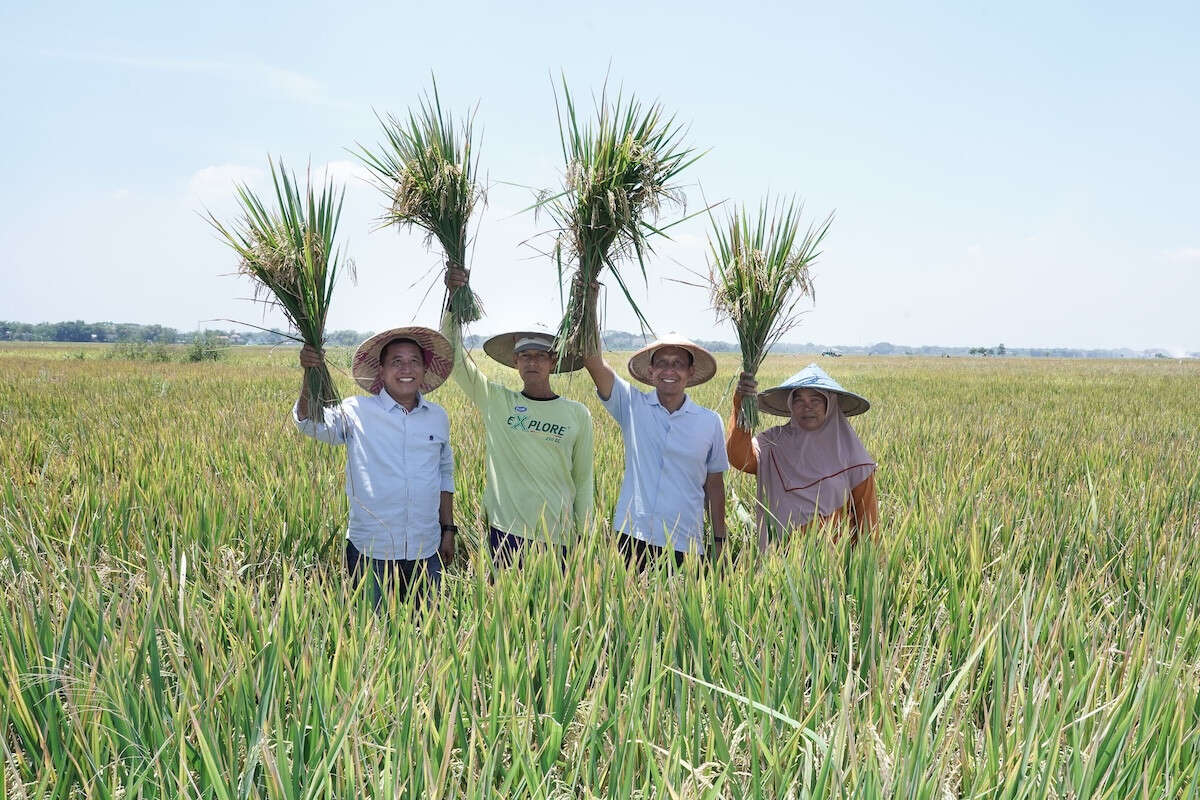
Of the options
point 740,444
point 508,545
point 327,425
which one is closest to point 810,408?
point 740,444

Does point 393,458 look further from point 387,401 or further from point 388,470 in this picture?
point 387,401

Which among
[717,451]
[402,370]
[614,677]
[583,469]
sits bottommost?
[614,677]

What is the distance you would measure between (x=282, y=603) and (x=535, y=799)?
3.03ft

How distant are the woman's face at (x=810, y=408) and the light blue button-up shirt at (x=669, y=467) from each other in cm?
36

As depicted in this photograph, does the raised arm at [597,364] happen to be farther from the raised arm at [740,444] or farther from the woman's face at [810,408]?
the woman's face at [810,408]

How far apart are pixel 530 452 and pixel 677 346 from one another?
0.77m

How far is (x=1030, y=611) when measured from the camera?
1938mm

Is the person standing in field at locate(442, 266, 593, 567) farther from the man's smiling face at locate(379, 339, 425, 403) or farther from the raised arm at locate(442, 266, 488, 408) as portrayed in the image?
the man's smiling face at locate(379, 339, 425, 403)

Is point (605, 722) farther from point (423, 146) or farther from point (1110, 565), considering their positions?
point (1110, 565)

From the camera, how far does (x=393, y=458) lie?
265 cm

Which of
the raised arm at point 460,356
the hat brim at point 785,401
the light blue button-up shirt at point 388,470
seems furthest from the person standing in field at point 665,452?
the light blue button-up shirt at point 388,470

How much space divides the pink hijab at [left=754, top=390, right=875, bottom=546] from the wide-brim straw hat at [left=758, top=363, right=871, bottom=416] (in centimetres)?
7

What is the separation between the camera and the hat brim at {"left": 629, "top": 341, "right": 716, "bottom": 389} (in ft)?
9.30

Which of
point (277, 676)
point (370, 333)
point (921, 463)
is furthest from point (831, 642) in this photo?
point (921, 463)
